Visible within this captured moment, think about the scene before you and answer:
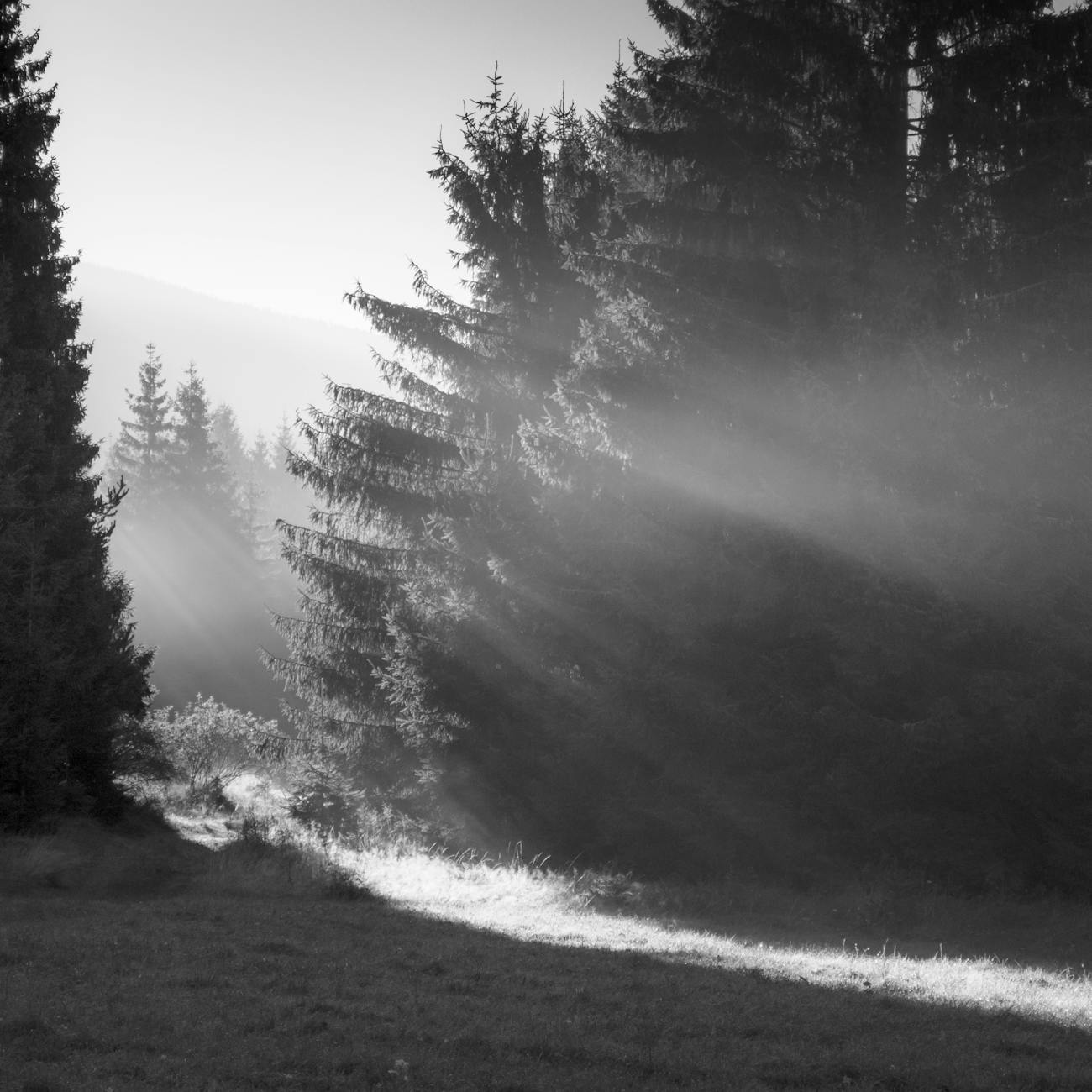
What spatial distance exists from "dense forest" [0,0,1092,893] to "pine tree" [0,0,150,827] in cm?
10

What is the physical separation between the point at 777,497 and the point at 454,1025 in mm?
9872

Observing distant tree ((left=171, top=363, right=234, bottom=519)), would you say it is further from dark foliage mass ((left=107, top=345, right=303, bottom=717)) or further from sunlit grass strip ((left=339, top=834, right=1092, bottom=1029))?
sunlit grass strip ((left=339, top=834, right=1092, bottom=1029))

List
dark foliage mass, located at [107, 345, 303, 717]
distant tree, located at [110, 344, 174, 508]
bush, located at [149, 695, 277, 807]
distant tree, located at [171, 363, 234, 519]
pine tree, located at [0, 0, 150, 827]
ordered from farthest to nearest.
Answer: distant tree, located at [171, 363, 234, 519], distant tree, located at [110, 344, 174, 508], dark foliage mass, located at [107, 345, 303, 717], bush, located at [149, 695, 277, 807], pine tree, located at [0, 0, 150, 827]

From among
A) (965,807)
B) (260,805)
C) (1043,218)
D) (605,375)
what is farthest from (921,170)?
(260,805)

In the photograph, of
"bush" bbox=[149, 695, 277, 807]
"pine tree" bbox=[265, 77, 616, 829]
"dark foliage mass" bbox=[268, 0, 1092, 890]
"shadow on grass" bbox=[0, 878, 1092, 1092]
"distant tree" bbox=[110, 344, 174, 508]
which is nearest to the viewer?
"shadow on grass" bbox=[0, 878, 1092, 1092]

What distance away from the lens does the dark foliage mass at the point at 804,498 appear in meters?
14.2

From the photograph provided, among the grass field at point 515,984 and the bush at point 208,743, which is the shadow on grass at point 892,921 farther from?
the bush at point 208,743

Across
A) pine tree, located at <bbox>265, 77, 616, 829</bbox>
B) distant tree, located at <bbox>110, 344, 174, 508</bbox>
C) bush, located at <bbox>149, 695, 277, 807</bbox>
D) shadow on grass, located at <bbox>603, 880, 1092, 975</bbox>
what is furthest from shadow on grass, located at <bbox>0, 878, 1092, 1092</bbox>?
distant tree, located at <bbox>110, 344, 174, 508</bbox>

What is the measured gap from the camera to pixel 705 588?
15727 mm

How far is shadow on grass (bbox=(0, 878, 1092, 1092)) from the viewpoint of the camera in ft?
19.0

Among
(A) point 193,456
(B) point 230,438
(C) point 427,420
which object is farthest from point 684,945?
(B) point 230,438

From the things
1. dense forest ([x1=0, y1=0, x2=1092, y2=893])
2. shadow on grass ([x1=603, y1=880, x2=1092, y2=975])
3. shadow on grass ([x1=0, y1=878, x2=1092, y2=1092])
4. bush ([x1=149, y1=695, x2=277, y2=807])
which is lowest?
bush ([x1=149, y1=695, x2=277, y2=807])

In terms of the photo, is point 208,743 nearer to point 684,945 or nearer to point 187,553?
point 684,945

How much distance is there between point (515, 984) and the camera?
325 inches
